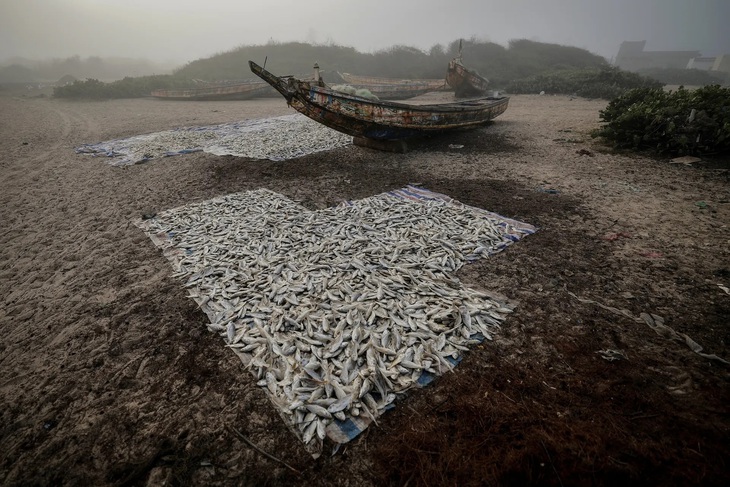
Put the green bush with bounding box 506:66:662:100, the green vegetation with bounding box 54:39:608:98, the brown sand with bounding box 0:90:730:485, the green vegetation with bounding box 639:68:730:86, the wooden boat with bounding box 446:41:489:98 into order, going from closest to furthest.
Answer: the brown sand with bounding box 0:90:730:485, the green bush with bounding box 506:66:662:100, the wooden boat with bounding box 446:41:489:98, the green vegetation with bounding box 639:68:730:86, the green vegetation with bounding box 54:39:608:98

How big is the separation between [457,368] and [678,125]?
10.0 metres

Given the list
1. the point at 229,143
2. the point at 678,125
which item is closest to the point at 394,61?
the point at 229,143

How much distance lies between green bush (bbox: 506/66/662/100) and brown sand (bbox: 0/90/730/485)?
18.2 meters

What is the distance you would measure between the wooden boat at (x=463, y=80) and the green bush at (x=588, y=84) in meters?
4.47

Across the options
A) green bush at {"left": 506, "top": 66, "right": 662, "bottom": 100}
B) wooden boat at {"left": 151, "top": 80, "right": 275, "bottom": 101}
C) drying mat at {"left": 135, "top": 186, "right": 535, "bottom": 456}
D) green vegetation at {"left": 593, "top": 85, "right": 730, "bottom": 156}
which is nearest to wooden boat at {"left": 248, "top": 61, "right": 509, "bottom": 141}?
drying mat at {"left": 135, "top": 186, "right": 535, "bottom": 456}

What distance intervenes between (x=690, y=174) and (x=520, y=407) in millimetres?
8301

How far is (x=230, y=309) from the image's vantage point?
382cm

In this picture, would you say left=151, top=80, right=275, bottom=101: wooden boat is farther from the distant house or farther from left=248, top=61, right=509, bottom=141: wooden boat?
the distant house

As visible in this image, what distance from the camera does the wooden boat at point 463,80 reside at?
70.1ft

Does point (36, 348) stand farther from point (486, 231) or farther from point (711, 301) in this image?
point (711, 301)

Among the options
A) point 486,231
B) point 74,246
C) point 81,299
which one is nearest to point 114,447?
point 81,299

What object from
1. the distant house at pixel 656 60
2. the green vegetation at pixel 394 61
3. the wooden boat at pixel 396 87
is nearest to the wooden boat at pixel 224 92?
the green vegetation at pixel 394 61

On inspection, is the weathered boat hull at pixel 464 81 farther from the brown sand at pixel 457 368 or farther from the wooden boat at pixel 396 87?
the brown sand at pixel 457 368

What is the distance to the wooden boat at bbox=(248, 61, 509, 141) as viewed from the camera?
820 centimetres
